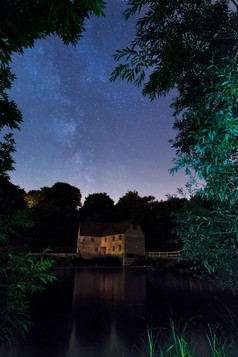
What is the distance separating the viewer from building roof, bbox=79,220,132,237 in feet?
208

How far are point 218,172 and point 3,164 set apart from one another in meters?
Result: 4.90

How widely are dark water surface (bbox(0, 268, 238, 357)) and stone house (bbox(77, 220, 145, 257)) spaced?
29310mm

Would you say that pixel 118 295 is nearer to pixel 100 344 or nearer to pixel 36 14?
pixel 100 344

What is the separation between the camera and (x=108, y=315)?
57.7 ft

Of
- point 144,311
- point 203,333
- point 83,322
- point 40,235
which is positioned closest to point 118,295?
point 144,311

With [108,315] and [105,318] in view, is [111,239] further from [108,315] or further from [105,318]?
[105,318]

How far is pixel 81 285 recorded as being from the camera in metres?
29.4

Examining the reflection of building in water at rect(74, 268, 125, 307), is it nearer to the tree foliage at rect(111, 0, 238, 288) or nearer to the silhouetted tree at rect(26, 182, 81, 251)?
the tree foliage at rect(111, 0, 238, 288)

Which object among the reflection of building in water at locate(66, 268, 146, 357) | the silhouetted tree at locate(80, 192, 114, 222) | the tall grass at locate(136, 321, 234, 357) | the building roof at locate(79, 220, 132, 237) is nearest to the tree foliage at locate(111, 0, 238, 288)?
the tall grass at locate(136, 321, 234, 357)

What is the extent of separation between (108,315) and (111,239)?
46828 millimetres

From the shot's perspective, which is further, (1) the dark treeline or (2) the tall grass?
(1) the dark treeline

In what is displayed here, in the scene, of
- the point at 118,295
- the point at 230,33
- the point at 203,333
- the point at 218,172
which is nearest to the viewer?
the point at 218,172

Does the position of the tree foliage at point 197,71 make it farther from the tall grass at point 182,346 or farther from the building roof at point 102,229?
the building roof at point 102,229

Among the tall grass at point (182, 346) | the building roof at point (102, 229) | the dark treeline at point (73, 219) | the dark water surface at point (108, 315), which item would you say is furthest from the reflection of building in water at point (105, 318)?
the building roof at point (102, 229)
